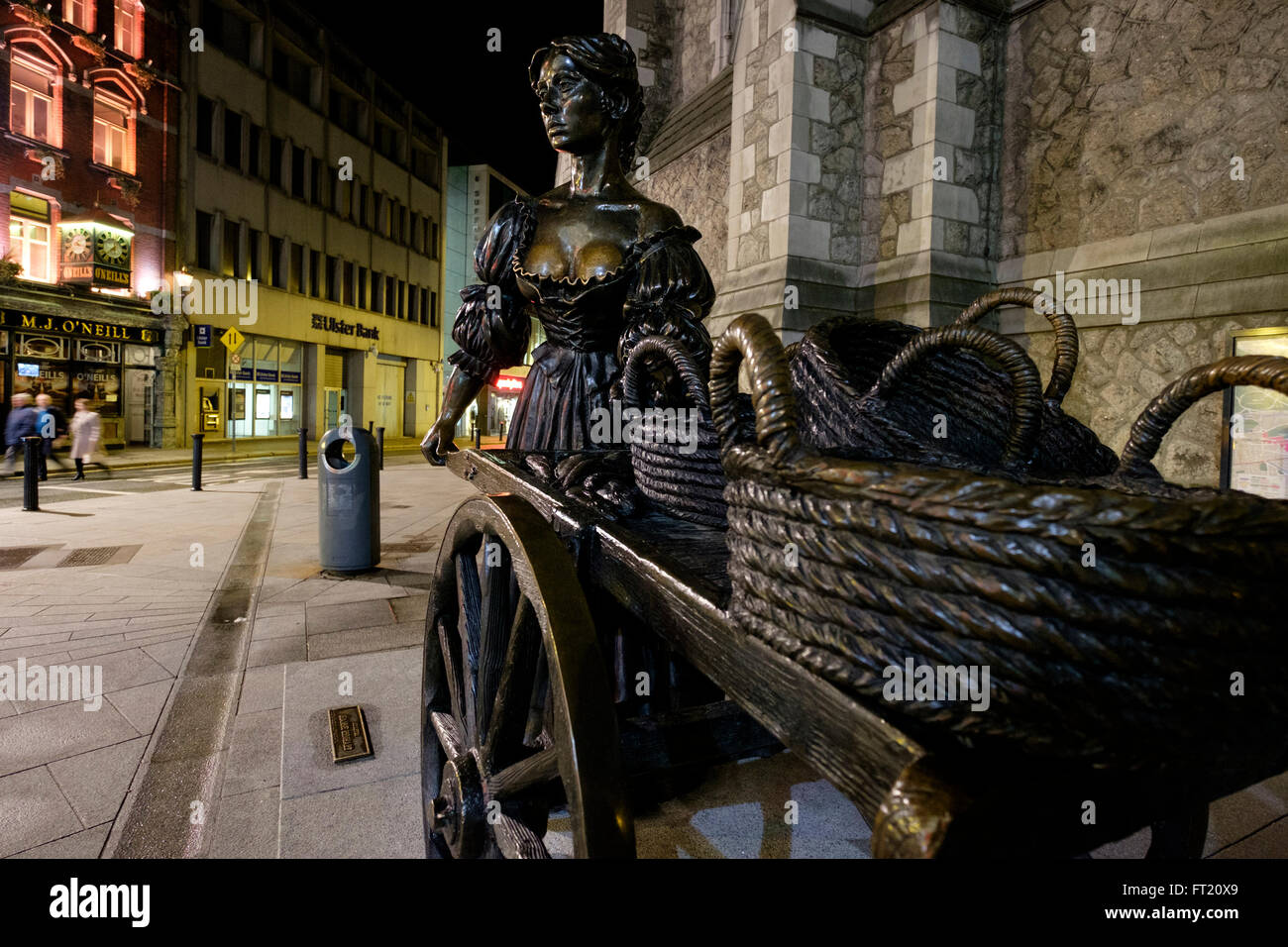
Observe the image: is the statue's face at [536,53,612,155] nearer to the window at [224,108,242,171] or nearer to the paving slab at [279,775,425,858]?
the paving slab at [279,775,425,858]

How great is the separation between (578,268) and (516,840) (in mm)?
1665

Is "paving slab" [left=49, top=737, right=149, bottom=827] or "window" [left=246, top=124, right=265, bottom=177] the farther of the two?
"window" [left=246, top=124, right=265, bottom=177]

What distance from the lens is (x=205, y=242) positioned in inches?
774

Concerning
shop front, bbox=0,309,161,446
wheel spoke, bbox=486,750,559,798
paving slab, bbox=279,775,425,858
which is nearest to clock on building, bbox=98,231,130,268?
shop front, bbox=0,309,161,446

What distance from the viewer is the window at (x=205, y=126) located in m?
19.4

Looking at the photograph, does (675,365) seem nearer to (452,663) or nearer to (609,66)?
(452,663)

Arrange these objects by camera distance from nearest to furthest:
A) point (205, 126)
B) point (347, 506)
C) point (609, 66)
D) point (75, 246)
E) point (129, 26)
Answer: point (609, 66) < point (347, 506) < point (75, 246) < point (129, 26) < point (205, 126)

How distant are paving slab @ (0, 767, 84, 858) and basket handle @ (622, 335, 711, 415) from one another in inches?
76.5

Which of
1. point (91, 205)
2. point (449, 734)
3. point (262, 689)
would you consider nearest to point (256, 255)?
point (91, 205)

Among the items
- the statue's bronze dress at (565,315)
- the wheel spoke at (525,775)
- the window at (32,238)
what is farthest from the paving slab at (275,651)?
the window at (32,238)

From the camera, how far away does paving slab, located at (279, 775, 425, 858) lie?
1794 millimetres

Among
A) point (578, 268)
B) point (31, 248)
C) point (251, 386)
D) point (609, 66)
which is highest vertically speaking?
point (31, 248)
